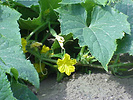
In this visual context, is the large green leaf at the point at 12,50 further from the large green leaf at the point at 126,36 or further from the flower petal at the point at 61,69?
the large green leaf at the point at 126,36

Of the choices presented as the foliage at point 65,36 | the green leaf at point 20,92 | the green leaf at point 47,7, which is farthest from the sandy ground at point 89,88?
the green leaf at point 47,7

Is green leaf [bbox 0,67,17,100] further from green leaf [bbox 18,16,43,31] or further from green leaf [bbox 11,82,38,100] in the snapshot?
green leaf [bbox 18,16,43,31]

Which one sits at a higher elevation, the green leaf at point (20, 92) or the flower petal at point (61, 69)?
the green leaf at point (20, 92)

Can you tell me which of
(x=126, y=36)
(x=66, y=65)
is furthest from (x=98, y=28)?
(x=66, y=65)

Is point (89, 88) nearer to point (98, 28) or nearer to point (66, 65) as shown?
point (66, 65)

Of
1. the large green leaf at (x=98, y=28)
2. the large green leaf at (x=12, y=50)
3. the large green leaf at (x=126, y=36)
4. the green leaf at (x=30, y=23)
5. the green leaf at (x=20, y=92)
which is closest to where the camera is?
the green leaf at (x=20, y=92)
